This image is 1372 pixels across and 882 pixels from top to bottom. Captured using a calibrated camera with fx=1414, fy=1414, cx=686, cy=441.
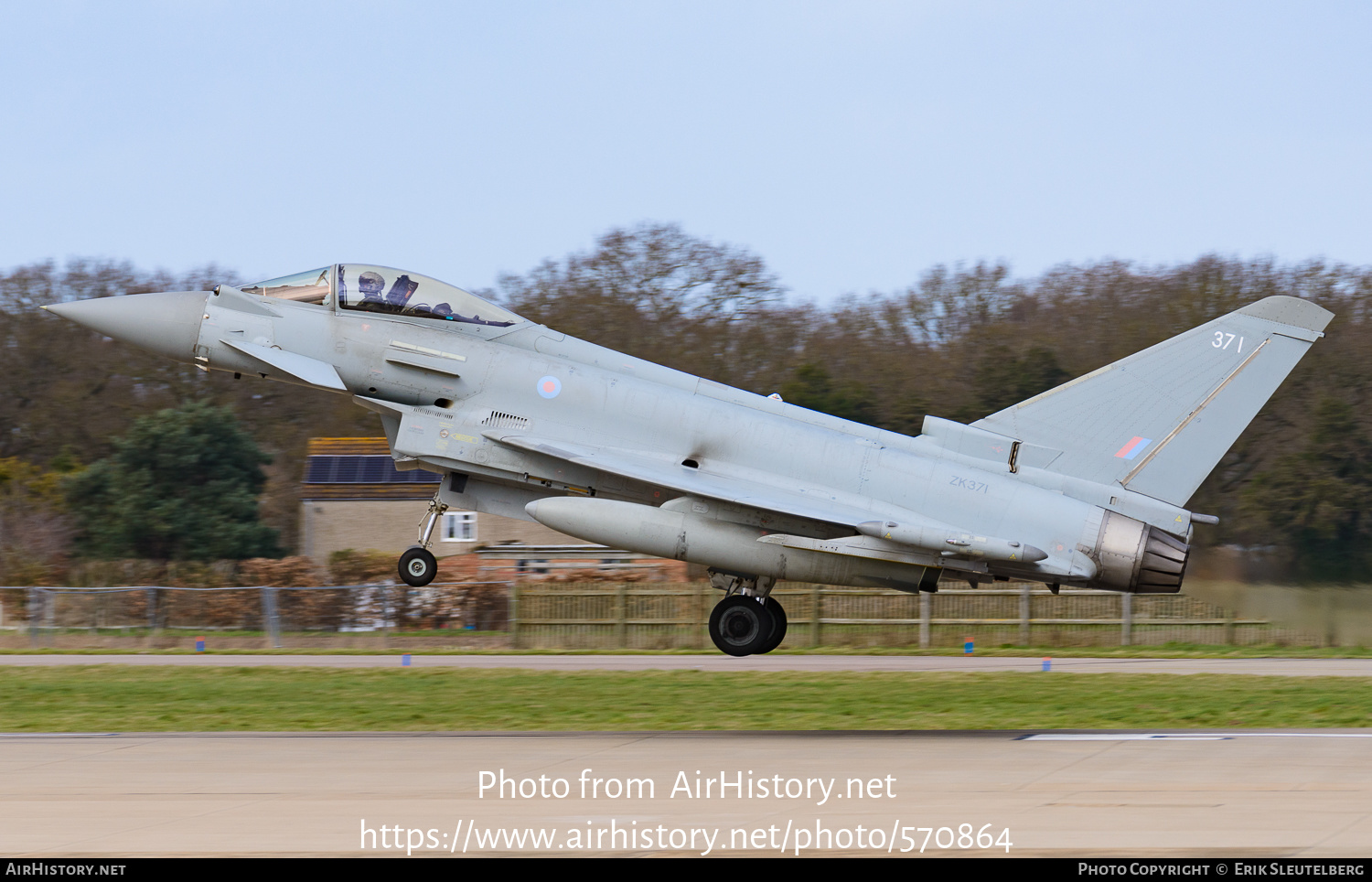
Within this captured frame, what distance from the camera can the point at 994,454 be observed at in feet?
55.8

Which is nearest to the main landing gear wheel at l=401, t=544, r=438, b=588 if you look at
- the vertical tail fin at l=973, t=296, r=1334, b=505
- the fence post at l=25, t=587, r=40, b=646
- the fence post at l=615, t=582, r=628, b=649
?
the vertical tail fin at l=973, t=296, r=1334, b=505

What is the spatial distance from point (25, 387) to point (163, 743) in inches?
1842

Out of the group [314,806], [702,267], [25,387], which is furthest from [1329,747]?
[25,387]

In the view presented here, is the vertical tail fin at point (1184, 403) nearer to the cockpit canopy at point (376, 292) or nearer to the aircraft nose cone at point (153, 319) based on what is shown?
the cockpit canopy at point (376, 292)

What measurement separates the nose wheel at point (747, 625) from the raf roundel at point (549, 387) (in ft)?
10.8

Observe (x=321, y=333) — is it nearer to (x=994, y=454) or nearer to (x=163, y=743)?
(x=163, y=743)

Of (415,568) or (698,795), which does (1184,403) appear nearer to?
(698,795)

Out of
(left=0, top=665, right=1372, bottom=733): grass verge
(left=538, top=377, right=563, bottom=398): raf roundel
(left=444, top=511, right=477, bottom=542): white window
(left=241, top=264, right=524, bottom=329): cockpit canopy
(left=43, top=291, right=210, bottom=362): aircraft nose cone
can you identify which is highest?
(left=241, top=264, right=524, bottom=329): cockpit canopy

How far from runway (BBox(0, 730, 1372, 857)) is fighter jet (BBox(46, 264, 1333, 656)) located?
2.26 metres

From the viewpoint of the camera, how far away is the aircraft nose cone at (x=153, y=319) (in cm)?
1689

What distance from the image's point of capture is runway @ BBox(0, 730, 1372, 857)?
9398 mm

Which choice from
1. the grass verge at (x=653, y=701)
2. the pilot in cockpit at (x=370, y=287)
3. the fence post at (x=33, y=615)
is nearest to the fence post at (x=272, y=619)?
the fence post at (x=33, y=615)

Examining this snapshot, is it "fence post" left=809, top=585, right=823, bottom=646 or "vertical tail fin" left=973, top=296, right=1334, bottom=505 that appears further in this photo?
"fence post" left=809, top=585, right=823, bottom=646

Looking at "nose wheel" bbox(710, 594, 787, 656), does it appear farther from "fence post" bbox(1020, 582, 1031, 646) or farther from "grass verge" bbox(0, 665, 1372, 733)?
"fence post" bbox(1020, 582, 1031, 646)
